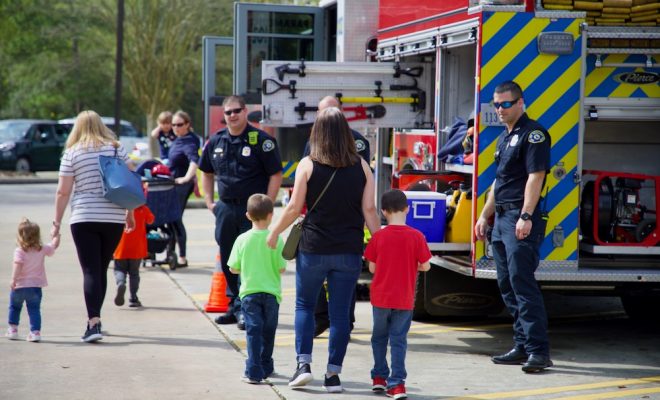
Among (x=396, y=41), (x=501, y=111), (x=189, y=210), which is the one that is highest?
(x=396, y=41)

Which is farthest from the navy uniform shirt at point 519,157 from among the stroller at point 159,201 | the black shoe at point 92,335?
the stroller at point 159,201

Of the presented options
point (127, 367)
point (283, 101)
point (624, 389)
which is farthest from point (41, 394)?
point (283, 101)

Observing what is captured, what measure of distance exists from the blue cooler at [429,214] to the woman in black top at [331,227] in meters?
1.40

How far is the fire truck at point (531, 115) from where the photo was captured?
7434mm

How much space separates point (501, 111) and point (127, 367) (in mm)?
2989

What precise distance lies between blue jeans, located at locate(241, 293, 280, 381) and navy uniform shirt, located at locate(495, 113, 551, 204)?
1.73 metres

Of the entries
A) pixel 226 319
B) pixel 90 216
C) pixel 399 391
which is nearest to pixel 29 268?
pixel 90 216

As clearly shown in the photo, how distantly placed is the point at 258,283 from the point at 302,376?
630 millimetres

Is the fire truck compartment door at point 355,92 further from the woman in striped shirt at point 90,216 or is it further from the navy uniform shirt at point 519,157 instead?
the navy uniform shirt at point 519,157

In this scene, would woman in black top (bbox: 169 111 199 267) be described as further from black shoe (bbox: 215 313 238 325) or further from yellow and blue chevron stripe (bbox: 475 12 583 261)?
yellow and blue chevron stripe (bbox: 475 12 583 261)

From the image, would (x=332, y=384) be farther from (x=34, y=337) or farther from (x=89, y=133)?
(x=89, y=133)

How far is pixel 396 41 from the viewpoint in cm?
977

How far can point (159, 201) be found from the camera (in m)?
11.5

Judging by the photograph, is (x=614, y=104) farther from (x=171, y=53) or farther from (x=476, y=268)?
(x=171, y=53)
